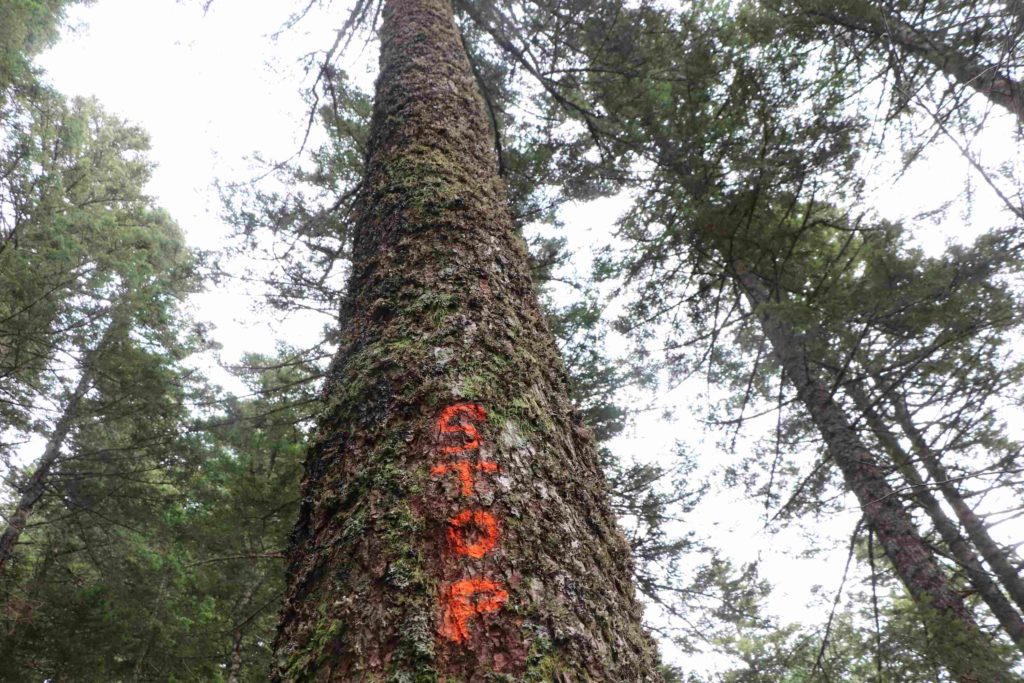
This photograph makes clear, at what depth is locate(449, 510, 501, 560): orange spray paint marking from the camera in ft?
3.28

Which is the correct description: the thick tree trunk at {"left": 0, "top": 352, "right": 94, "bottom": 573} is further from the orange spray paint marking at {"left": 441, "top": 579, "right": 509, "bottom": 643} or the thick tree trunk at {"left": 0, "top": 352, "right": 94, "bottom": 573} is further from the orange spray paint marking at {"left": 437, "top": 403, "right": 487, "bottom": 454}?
the orange spray paint marking at {"left": 441, "top": 579, "right": 509, "bottom": 643}

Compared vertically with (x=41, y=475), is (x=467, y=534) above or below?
below

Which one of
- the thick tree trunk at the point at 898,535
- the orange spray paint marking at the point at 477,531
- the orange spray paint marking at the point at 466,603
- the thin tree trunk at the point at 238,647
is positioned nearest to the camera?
the orange spray paint marking at the point at 466,603

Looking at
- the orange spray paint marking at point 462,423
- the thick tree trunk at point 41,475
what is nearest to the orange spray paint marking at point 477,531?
the orange spray paint marking at point 462,423

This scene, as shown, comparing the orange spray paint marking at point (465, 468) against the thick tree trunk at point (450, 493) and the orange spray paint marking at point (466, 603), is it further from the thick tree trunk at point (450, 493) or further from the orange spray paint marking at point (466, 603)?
the orange spray paint marking at point (466, 603)

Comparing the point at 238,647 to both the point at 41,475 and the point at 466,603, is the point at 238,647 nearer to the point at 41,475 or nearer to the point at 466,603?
the point at 41,475

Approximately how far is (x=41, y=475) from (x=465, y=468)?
31.8ft

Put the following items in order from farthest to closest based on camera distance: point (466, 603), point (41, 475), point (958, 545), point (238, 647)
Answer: point (41, 475)
point (238, 647)
point (958, 545)
point (466, 603)

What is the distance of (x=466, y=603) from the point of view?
0.92m

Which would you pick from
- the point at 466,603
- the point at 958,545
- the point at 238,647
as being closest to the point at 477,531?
the point at 466,603

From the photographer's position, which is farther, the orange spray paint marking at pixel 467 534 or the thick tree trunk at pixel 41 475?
the thick tree trunk at pixel 41 475

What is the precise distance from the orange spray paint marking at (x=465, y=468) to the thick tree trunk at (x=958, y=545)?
276cm

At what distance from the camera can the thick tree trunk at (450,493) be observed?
2.96 ft

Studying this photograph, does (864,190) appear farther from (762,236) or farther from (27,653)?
(27,653)
